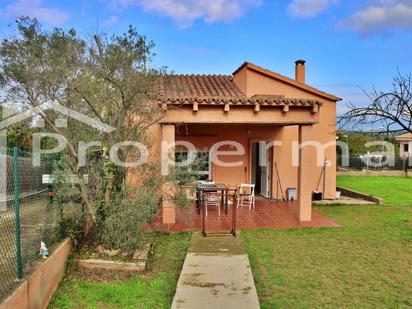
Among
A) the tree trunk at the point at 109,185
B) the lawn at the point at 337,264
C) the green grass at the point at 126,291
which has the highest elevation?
the tree trunk at the point at 109,185

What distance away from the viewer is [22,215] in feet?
19.1

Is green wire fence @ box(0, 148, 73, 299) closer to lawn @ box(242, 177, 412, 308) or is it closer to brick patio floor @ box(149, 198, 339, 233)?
brick patio floor @ box(149, 198, 339, 233)

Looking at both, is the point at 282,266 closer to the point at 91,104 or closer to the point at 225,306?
the point at 225,306

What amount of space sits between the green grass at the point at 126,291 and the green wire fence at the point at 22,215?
2.61ft

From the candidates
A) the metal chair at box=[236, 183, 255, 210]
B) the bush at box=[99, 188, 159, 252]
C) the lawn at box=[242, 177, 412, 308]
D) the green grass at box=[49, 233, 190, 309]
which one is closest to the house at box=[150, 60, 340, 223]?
the metal chair at box=[236, 183, 255, 210]

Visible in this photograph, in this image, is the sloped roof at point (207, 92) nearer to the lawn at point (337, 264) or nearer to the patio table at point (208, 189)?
the patio table at point (208, 189)

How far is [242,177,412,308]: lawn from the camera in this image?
5.79m

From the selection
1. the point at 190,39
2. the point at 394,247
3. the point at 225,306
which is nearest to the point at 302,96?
the point at 190,39

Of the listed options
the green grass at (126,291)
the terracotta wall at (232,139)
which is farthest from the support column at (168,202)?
the terracotta wall at (232,139)

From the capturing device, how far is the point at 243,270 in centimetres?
677

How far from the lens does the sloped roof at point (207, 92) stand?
32.6 ft

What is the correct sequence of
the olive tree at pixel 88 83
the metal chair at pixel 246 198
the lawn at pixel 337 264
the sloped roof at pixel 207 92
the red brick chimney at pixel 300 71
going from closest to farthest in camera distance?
the lawn at pixel 337 264
the olive tree at pixel 88 83
the sloped roof at pixel 207 92
the metal chair at pixel 246 198
the red brick chimney at pixel 300 71

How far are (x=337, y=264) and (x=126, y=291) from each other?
422 cm

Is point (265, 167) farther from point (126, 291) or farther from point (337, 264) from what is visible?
point (126, 291)
